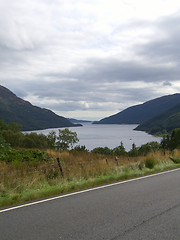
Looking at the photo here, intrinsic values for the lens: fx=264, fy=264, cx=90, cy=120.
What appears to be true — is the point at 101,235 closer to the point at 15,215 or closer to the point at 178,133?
the point at 15,215

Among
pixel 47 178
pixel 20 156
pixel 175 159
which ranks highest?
pixel 20 156

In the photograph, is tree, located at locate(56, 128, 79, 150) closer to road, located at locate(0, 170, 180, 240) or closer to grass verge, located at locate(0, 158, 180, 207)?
grass verge, located at locate(0, 158, 180, 207)

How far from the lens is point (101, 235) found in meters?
4.82

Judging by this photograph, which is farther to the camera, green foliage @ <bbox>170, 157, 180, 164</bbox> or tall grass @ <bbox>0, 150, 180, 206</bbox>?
green foliage @ <bbox>170, 157, 180, 164</bbox>

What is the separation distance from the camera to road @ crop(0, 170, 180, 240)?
4883 mm

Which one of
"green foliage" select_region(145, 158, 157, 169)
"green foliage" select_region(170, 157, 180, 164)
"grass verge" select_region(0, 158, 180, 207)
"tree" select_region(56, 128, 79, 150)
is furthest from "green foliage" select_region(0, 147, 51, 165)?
"tree" select_region(56, 128, 79, 150)

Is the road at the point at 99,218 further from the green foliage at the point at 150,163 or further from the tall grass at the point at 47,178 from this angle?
the green foliage at the point at 150,163

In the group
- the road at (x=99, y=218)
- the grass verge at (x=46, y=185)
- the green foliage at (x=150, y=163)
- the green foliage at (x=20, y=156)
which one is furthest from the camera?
the green foliage at (x=150, y=163)

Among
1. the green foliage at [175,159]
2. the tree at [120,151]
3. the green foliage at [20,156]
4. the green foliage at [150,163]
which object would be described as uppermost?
the green foliage at [20,156]

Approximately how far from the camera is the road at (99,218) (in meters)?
4.88

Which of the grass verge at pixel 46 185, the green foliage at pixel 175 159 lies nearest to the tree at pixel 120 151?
the green foliage at pixel 175 159

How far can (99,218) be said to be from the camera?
19.3 ft

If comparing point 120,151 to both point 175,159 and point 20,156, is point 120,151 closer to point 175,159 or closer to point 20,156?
point 175,159

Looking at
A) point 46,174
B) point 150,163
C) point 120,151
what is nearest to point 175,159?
point 150,163
